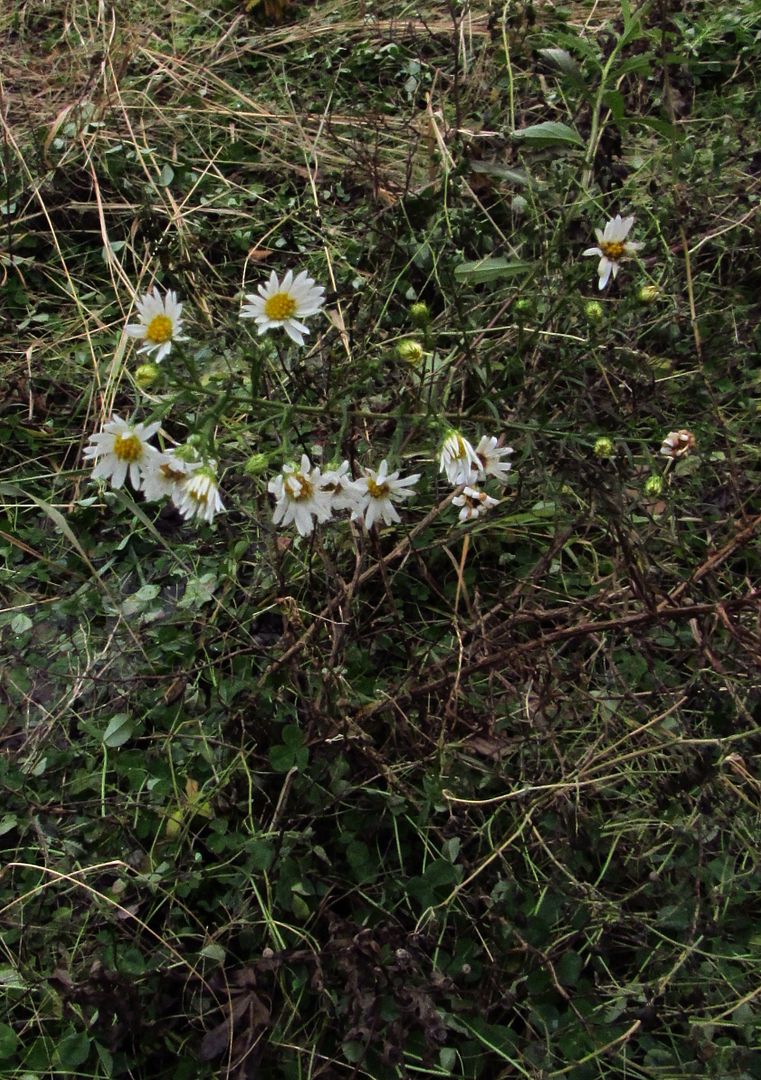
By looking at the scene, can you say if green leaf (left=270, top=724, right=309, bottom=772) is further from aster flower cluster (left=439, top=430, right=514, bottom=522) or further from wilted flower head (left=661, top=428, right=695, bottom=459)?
wilted flower head (left=661, top=428, right=695, bottom=459)

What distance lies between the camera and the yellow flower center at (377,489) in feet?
5.29

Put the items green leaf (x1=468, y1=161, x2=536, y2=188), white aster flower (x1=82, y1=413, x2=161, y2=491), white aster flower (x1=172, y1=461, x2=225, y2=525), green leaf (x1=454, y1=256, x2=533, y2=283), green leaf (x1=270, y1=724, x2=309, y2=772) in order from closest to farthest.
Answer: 1. white aster flower (x1=172, y1=461, x2=225, y2=525)
2. white aster flower (x1=82, y1=413, x2=161, y2=491)
3. green leaf (x1=270, y1=724, x2=309, y2=772)
4. green leaf (x1=454, y1=256, x2=533, y2=283)
5. green leaf (x1=468, y1=161, x2=536, y2=188)

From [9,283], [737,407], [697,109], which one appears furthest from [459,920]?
[697,109]

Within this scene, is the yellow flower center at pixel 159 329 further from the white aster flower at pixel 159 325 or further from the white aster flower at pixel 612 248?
the white aster flower at pixel 612 248

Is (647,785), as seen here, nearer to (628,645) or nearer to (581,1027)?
(628,645)

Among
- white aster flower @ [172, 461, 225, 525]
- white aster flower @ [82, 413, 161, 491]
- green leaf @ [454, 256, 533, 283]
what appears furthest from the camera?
green leaf @ [454, 256, 533, 283]

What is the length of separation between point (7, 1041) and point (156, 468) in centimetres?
88

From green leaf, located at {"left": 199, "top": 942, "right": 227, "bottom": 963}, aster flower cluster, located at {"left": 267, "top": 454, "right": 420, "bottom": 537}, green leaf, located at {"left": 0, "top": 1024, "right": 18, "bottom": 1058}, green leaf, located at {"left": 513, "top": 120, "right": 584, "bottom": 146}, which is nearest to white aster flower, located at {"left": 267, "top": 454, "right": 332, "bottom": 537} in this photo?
aster flower cluster, located at {"left": 267, "top": 454, "right": 420, "bottom": 537}

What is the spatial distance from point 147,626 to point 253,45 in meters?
1.91

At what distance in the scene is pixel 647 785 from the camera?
5.54ft

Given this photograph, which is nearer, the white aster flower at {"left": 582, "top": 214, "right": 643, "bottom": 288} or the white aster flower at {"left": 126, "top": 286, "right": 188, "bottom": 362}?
the white aster flower at {"left": 126, "top": 286, "right": 188, "bottom": 362}

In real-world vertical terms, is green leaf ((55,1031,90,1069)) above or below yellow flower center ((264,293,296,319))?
below

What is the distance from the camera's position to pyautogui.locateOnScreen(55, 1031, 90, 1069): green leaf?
143 cm

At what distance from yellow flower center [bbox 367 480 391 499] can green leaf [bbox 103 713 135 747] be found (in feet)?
1.93
